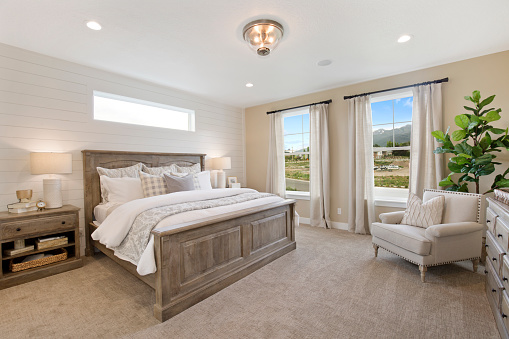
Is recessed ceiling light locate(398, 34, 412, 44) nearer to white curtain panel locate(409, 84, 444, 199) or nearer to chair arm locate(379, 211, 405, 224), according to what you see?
white curtain panel locate(409, 84, 444, 199)

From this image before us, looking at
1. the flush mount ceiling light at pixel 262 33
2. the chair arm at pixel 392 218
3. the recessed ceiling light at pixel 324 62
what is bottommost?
the chair arm at pixel 392 218

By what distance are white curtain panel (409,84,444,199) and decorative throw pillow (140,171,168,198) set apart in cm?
372

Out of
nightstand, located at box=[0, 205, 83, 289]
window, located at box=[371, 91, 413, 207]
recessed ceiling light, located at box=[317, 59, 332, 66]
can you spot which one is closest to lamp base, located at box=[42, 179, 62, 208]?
nightstand, located at box=[0, 205, 83, 289]

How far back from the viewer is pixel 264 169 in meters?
5.48

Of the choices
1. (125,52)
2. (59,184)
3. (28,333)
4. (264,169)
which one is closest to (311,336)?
(28,333)

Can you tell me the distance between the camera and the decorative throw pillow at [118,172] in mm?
3284

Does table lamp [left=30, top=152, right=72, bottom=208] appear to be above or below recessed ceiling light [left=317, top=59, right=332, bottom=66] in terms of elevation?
below

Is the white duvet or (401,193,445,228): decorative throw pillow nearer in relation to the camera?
the white duvet

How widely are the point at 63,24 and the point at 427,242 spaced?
14.0 feet

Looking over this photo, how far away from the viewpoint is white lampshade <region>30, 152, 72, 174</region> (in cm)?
269

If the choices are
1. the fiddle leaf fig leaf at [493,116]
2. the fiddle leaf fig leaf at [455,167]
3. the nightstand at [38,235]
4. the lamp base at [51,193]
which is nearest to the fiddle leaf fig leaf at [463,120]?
the fiddle leaf fig leaf at [493,116]

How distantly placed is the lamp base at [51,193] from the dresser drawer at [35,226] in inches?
8.9

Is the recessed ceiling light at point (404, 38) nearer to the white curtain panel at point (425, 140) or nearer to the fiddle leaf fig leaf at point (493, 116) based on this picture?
the white curtain panel at point (425, 140)

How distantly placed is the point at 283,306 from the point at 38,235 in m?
2.70
